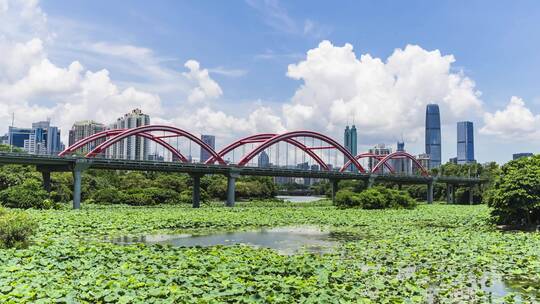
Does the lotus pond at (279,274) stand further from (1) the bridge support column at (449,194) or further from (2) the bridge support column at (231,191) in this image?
(1) the bridge support column at (449,194)

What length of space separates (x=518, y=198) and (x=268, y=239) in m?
14.3

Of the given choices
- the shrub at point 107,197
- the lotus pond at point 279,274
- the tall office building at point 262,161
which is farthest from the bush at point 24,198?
the tall office building at point 262,161

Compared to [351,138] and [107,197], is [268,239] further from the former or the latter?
[351,138]

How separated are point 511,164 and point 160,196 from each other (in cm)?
3732

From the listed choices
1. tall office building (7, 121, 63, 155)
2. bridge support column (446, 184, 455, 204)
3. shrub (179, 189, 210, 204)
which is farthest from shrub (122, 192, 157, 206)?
tall office building (7, 121, 63, 155)

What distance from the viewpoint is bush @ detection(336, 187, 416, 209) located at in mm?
44875

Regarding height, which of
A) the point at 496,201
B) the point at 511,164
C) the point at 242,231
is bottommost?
the point at 242,231

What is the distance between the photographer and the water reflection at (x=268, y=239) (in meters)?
17.3

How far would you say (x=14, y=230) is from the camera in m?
14.8

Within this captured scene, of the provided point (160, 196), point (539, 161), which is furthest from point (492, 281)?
point (160, 196)

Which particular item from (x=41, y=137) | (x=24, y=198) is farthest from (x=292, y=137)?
(x=41, y=137)

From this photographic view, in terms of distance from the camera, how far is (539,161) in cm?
2773

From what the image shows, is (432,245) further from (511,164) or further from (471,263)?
(511,164)

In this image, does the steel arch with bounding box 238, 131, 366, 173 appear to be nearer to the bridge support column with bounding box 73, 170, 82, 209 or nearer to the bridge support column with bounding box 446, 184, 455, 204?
the bridge support column with bounding box 73, 170, 82, 209
